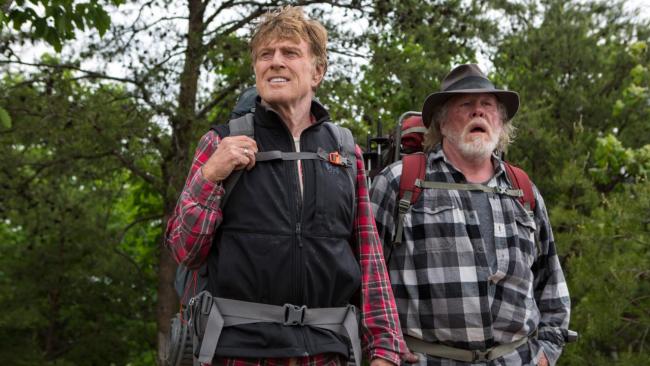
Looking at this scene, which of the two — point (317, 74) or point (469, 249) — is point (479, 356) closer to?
point (469, 249)

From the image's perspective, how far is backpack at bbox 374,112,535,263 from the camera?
3127 millimetres

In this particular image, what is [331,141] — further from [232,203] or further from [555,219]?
[555,219]

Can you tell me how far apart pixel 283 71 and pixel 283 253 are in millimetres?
609

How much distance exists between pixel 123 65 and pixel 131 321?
198 inches

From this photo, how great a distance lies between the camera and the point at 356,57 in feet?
29.4

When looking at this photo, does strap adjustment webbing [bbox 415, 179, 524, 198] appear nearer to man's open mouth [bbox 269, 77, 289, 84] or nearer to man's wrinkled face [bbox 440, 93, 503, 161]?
man's wrinkled face [bbox 440, 93, 503, 161]

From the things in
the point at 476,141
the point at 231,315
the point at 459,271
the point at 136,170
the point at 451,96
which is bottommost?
the point at 231,315

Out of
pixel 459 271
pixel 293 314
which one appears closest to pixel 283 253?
pixel 293 314

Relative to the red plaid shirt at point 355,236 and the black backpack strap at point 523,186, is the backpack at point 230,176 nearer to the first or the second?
the red plaid shirt at point 355,236

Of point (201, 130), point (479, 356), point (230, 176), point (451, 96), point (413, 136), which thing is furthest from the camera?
point (201, 130)

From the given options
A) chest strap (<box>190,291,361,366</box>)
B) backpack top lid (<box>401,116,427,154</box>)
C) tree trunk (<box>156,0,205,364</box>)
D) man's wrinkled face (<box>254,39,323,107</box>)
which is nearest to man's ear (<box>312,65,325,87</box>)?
man's wrinkled face (<box>254,39,323,107</box>)

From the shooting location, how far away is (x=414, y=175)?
3.18 m

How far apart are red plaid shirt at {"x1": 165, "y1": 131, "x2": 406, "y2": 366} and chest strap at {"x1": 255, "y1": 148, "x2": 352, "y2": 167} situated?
0.47 ft

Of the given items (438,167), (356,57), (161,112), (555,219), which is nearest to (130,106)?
(161,112)
